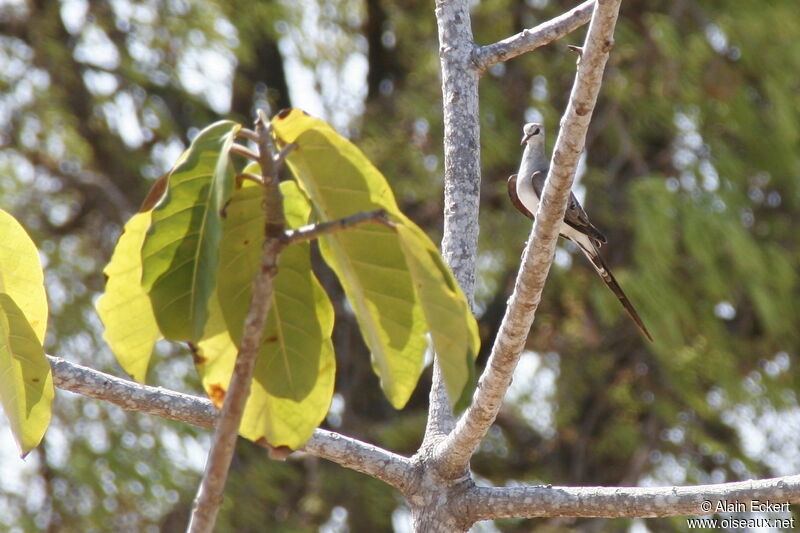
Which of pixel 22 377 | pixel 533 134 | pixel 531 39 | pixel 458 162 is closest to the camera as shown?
pixel 22 377

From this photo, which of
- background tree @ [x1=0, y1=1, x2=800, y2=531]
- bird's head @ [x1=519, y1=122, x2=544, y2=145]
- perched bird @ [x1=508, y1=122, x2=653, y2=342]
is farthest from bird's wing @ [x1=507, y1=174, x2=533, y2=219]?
background tree @ [x1=0, y1=1, x2=800, y2=531]

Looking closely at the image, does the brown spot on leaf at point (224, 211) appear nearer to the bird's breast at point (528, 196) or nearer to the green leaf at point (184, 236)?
the green leaf at point (184, 236)

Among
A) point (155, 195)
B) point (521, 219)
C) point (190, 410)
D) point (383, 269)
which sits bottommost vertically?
point (521, 219)

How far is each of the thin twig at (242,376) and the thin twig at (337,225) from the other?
0.03 metres

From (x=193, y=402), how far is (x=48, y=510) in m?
4.70

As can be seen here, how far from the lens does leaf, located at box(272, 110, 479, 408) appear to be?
1447 mm

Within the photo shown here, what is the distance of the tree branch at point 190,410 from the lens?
7.78 feet

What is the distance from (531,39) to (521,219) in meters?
3.73

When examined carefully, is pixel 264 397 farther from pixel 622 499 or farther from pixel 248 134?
pixel 622 499

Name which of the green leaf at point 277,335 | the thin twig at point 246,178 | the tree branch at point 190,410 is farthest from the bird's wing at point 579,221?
the thin twig at point 246,178

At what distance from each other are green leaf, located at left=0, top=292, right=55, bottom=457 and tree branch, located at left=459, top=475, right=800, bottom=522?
3.18 ft

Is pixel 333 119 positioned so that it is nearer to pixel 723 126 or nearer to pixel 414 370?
pixel 723 126

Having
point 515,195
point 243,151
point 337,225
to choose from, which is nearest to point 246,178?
point 243,151

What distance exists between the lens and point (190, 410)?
242cm
